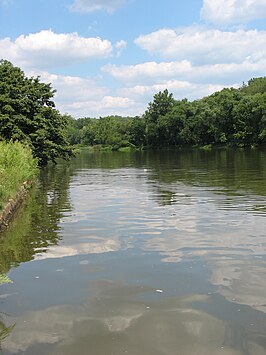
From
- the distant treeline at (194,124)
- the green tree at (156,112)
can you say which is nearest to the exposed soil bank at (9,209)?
the distant treeline at (194,124)

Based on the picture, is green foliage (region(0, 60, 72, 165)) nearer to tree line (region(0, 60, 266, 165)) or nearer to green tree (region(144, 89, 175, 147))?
tree line (region(0, 60, 266, 165))

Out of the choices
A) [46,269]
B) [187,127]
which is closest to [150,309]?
[46,269]

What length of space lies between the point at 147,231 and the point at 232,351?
6.29 metres

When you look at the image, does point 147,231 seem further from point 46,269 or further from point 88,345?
point 88,345

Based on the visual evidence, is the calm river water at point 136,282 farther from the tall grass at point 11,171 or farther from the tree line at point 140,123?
the tree line at point 140,123

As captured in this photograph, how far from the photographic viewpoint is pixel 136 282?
7344 mm

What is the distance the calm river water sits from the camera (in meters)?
5.29

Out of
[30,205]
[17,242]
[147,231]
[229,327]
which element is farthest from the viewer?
[30,205]

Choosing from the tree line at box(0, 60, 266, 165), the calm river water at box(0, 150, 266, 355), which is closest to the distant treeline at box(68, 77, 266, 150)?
the tree line at box(0, 60, 266, 165)

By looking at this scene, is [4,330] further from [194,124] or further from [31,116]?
[194,124]

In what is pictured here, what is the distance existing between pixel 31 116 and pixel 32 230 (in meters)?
26.7

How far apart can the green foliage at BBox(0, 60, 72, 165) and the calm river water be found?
2131 cm

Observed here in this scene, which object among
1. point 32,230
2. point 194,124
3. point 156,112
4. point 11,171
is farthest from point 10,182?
point 156,112

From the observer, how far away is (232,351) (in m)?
4.94
